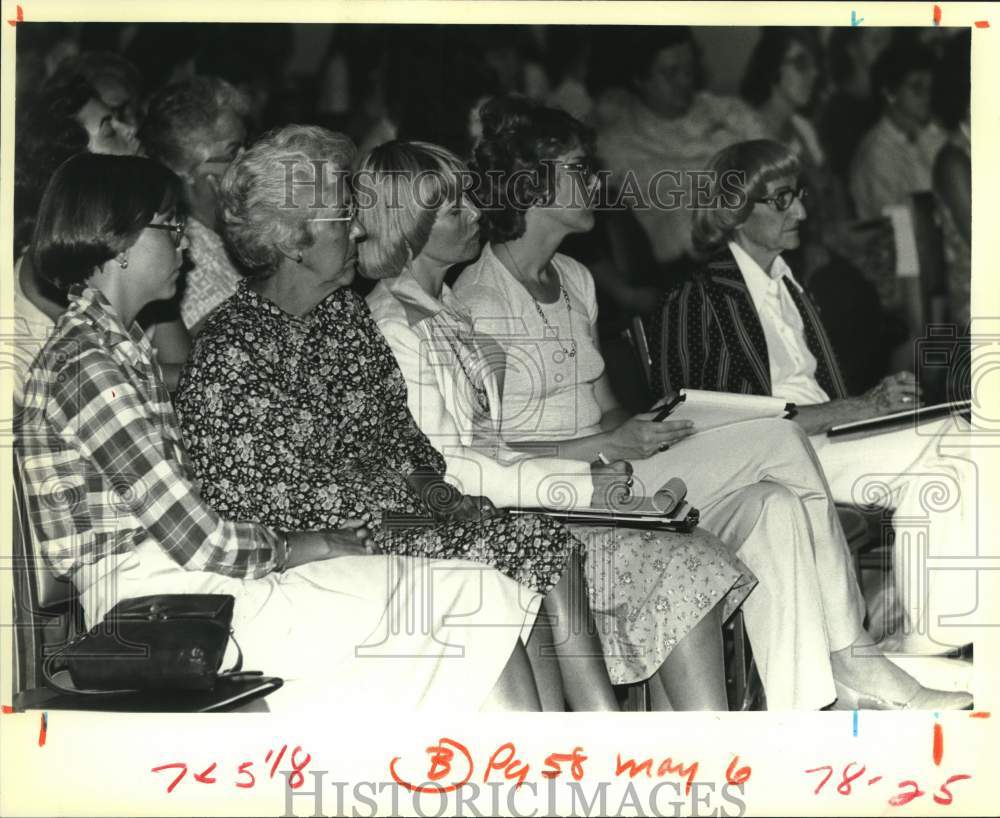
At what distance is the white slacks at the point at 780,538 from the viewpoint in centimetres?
502

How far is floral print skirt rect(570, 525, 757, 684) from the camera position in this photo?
4.85 meters

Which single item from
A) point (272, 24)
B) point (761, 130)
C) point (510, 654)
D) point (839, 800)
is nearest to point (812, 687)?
point (839, 800)

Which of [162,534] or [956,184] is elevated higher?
[956,184]

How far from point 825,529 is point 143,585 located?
245cm

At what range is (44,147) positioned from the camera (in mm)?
5031

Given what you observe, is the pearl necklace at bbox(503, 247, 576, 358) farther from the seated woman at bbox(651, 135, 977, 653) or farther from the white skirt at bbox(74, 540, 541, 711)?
the white skirt at bbox(74, 540, 541, 711)

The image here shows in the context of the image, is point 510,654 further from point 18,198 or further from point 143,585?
point 18,198

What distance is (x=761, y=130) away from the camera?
5.15 metres

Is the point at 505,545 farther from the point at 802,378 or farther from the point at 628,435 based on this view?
the point at 802,378

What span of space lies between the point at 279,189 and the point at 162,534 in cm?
129

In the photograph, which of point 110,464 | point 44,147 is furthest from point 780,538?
point 44,147

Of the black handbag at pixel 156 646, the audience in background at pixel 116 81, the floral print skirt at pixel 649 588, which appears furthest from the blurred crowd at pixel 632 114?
the black handbag at pixel 156 646

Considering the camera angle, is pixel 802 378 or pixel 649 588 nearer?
pixel 649 588

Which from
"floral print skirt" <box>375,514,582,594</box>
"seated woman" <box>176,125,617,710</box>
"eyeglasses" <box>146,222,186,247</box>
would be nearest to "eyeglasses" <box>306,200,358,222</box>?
"seated woman" <box>176,125,617,710</box>
